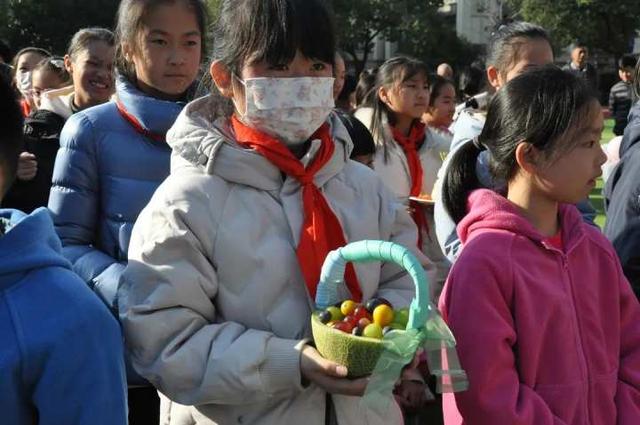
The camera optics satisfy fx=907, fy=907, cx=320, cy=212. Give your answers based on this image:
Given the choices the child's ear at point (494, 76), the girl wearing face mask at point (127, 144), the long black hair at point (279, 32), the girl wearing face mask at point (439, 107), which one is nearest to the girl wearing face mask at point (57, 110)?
the girl wearing face mask at point (127, 144)

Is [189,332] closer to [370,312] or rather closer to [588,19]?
[370,312]

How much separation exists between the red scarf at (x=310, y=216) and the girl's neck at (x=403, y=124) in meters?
3.77

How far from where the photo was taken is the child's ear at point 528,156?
2.63 meters

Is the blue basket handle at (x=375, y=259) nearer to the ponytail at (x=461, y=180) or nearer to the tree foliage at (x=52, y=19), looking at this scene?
the ponytail at (x=461, y=180)

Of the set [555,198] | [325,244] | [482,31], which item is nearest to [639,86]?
[555,198]

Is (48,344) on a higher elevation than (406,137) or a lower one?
higher

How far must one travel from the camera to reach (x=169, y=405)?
2.41 meters

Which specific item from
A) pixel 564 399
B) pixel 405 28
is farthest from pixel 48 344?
pixel 405 28

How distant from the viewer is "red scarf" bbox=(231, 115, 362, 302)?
2.21 metres

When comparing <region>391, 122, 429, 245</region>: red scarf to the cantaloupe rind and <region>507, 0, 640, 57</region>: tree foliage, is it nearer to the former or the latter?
the cantaloupe rind

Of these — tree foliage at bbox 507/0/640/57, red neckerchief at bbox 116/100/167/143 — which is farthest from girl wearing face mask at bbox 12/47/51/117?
tree foliage at bbox 507/0/640/57

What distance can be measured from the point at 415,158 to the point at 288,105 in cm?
362

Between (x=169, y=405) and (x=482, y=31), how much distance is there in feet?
211

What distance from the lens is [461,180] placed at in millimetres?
2930
